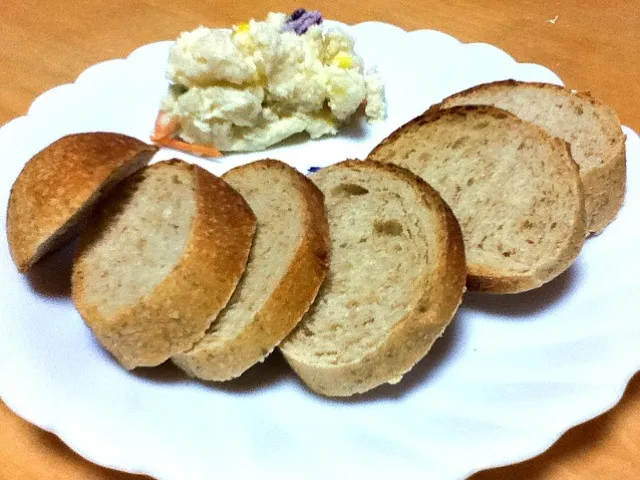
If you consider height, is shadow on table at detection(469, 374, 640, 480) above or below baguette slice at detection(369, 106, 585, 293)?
below

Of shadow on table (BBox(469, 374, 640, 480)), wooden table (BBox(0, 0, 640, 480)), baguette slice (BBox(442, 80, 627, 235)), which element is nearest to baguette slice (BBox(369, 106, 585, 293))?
baguette slice (BBox(442, 80, 627, 235))

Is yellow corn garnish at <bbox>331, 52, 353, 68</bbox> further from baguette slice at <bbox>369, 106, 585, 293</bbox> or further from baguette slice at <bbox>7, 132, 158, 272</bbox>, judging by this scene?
baguette slice at <bbox>7, 132, 158, 272</bbox>

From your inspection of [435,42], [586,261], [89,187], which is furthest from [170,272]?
[435,42]

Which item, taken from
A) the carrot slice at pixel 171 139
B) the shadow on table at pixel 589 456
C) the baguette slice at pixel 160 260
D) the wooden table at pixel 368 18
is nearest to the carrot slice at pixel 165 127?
the carrot slice at pixel 171 139

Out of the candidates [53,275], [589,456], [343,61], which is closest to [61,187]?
[53,275]

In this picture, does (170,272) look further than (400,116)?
No

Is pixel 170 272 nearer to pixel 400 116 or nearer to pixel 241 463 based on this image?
pixel 241 463

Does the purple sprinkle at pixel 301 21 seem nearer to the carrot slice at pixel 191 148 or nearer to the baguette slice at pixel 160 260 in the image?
the carrot slice at pixel 191 148
